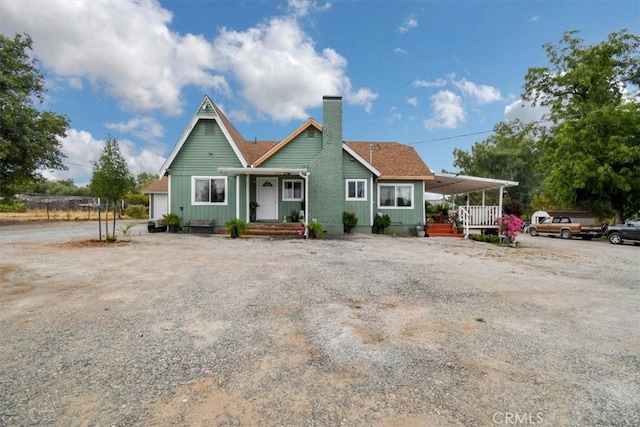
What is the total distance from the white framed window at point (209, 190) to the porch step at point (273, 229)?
224 cm

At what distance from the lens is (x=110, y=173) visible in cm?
1080

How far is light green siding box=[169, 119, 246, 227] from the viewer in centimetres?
1549

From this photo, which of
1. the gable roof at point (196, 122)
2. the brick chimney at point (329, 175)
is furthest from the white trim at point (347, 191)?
the gable roof at point (196, 122)

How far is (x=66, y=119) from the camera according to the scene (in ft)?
79.4

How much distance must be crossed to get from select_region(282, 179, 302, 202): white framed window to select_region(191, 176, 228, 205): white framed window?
292 centimetres

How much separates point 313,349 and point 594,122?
25446 mm

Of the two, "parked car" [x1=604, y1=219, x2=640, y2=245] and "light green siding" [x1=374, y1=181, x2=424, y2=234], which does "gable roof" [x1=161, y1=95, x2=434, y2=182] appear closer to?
"light green siding" [x1=374, y1=181, x2=424, y2=234]

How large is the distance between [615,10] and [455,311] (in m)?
19.0

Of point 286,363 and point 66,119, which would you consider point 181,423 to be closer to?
point 286,363

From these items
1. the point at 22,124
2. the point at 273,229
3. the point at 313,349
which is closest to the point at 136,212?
the point at 22,124

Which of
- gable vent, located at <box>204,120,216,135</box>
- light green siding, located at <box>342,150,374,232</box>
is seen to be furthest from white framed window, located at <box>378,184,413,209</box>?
gable vent, located at <box>204,120,216,135</box>

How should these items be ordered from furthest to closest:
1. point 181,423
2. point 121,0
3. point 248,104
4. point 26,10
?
point 248,104 → point 26,10 → point 121,0 → point 181,423

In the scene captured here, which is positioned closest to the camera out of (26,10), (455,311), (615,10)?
(455,311)

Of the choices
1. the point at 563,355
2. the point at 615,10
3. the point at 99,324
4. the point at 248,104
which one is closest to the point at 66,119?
the point at 248,104
